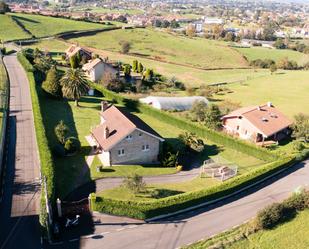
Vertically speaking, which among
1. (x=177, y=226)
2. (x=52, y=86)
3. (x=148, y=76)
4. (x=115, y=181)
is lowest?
(x=177, y=226)

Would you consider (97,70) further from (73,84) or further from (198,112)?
(198,112)

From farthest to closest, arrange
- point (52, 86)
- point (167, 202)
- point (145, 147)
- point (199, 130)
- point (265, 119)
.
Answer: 1. point (52, 86)
2. point (265, 119)
3. point (199, 130)
4. point (145, 147)
5. point (167, 202)

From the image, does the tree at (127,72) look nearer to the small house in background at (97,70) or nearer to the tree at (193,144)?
the small house in background at (97,70)

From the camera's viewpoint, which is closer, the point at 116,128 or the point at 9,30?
the point at 116,128

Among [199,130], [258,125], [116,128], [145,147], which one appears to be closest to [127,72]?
[199,130]

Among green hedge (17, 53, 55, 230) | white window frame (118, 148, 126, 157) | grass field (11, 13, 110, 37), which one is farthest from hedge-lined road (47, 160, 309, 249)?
grass field (11, 13, 110, 37)

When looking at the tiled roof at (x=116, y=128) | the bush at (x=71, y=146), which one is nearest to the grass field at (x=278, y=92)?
the tiled roof at (x=116, y=128)

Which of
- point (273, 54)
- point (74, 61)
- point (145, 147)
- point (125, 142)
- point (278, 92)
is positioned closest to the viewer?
point (125, 142)

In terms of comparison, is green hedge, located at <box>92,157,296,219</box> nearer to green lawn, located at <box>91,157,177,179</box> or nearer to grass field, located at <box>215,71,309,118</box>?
green lawn, located at <box>91,157,177,179</box>
